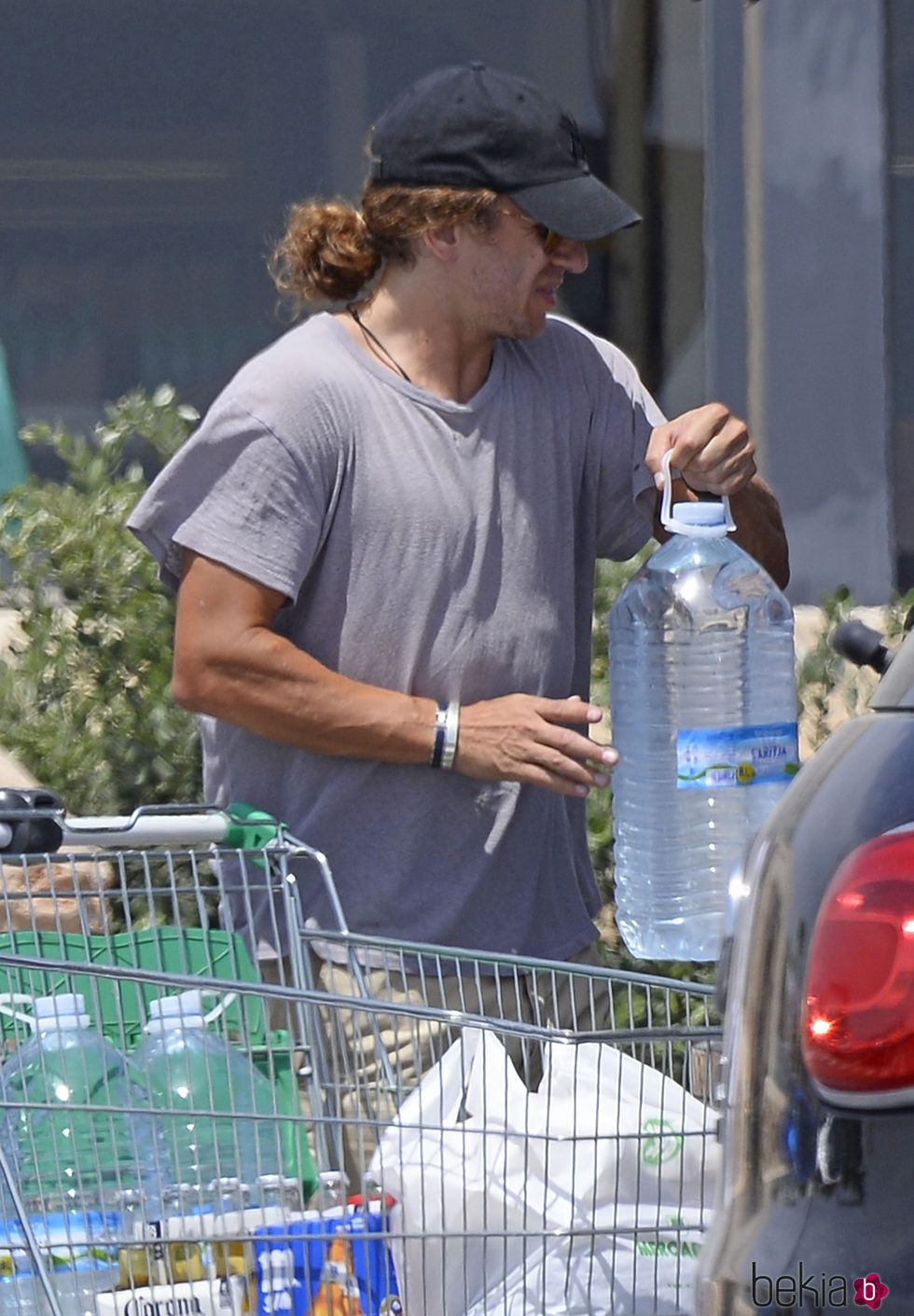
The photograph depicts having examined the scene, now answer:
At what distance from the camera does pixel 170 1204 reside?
253 cm

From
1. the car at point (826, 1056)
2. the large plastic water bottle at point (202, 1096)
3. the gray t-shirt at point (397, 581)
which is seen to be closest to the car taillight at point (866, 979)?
the car at point (826, 1056)

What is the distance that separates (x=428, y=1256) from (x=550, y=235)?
65.0 inches

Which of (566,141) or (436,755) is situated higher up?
(566,141)

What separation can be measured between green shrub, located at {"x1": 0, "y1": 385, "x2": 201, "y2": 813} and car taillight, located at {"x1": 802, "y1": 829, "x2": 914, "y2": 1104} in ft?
9.77

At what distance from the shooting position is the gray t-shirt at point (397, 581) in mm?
3100

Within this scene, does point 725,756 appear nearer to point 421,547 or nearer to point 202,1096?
point 421,547

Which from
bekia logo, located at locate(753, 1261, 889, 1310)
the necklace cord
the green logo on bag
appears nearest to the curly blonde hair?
the necklace cord

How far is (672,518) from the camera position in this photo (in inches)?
122

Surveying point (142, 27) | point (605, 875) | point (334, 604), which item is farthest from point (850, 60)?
point (334, 604)

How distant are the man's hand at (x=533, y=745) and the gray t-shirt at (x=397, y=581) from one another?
5.0 inches

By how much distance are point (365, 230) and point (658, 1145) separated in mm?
1646

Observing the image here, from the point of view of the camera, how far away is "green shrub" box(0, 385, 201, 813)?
15.4ft

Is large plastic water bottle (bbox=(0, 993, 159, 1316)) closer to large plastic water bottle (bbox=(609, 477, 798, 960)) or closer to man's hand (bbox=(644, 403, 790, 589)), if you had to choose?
large plastic water bottle (bbox=(609, 477, 798, 960))

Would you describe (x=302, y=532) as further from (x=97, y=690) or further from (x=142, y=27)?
(x=142, y=27)
